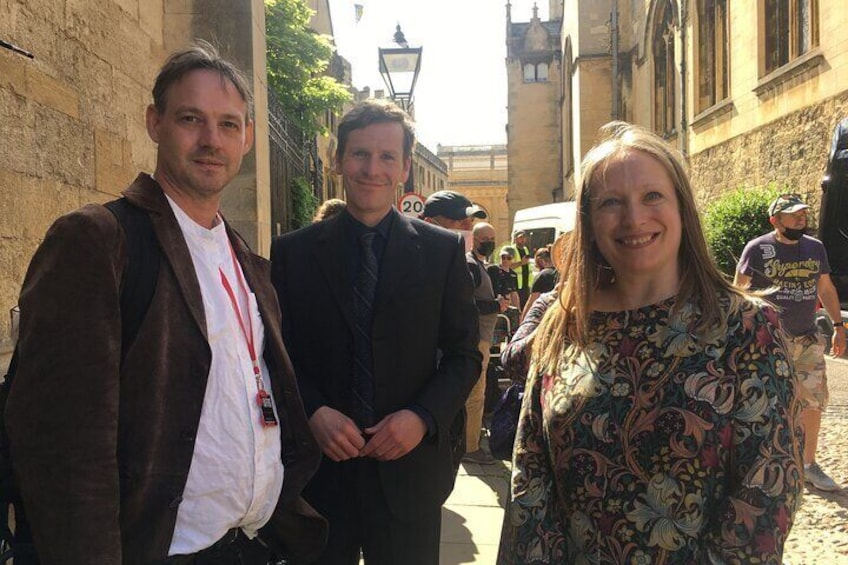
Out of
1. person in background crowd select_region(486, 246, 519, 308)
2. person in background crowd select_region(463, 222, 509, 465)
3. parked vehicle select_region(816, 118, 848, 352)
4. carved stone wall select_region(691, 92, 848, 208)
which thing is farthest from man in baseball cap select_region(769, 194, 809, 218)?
carved stone wall select_region(691, 92, 848, 208)

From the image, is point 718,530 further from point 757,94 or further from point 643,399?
point 757,94

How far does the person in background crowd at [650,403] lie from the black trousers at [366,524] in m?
0.49

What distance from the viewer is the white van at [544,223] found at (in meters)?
16.4

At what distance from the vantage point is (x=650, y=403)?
1.58m

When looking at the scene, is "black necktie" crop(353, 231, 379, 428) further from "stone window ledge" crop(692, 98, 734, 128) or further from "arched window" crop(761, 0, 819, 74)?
"stone window ledge" crop(692, 98, 734, 128)

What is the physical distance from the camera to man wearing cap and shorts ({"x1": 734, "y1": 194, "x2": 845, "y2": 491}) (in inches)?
198

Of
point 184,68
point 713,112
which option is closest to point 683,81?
point 713,112

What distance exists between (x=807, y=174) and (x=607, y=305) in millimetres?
13185

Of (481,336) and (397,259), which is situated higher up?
(397,259)

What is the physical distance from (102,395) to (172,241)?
1.30ft

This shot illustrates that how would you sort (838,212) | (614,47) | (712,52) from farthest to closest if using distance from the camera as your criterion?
(614,47) < (712,52) < (838,212)

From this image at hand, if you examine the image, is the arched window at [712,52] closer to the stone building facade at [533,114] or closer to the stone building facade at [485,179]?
the stone building facade at [533,114]

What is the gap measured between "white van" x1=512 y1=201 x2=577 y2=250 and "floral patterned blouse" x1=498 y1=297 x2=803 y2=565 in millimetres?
14510

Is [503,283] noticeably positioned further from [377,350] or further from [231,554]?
[231,554]
